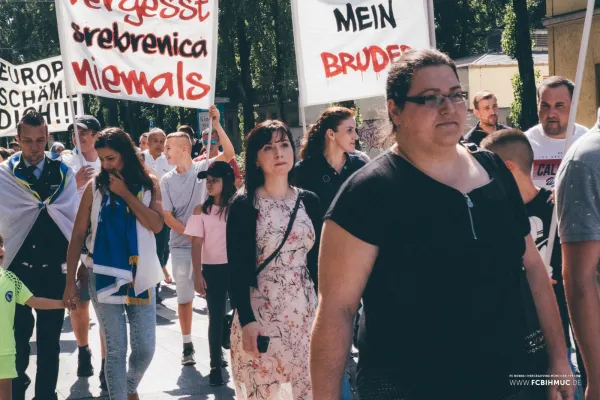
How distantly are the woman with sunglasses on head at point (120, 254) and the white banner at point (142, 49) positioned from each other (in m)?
2.16

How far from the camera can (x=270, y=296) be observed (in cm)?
466

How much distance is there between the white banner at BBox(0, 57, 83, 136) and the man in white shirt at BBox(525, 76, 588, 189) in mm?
8110

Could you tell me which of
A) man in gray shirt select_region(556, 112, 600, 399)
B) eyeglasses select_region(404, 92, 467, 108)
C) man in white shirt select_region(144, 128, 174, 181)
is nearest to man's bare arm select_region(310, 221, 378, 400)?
eyeglasses select_region(404, 92, 467, 108)

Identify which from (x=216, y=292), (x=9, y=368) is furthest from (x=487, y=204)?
(x=216, y=292)

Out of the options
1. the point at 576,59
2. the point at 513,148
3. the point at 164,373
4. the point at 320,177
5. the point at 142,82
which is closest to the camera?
the point at 513,148

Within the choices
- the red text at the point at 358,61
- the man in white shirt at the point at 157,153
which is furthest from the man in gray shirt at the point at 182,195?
the man in white shirt at the point at 157,153

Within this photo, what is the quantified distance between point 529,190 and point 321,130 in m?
2.38

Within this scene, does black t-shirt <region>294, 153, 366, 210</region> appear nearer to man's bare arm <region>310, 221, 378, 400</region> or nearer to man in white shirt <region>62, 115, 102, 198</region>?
man in white shirt <region>62, 115, 102, 198</region>

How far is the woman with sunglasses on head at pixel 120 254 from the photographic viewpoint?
18.3 feet

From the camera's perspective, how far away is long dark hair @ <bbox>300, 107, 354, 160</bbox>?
257 inches

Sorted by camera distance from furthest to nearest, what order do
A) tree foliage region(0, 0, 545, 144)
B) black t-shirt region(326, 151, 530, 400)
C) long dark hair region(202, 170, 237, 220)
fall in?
tree foliage region(0, 0, 545, 144) → long dark hair region(202, 170, 237, 220) → black t-shirt region(326, 151, 530, 400)

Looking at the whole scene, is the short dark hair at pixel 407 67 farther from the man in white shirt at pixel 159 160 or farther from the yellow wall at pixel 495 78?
the yellow wall at pixel 495 78

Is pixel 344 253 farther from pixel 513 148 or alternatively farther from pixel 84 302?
pixel 84 302

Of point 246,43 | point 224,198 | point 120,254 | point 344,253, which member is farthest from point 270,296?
point 246,43
